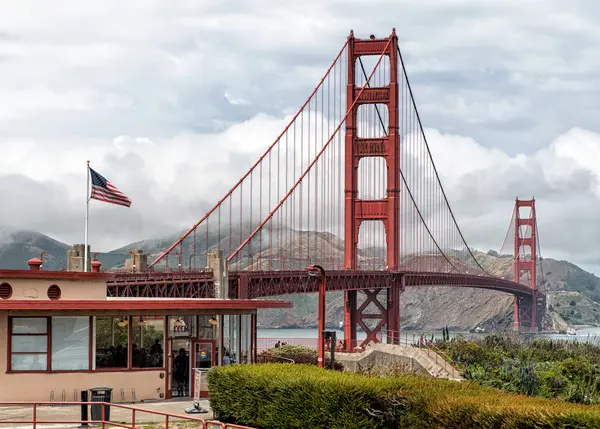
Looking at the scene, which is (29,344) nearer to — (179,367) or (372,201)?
(179,367)

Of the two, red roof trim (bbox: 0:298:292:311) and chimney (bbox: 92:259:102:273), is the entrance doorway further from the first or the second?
chimney (bbox: 92:259:102:273)

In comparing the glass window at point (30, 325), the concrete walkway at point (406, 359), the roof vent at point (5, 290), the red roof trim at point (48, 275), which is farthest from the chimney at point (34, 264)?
the concrete walkway at point (406, 359)

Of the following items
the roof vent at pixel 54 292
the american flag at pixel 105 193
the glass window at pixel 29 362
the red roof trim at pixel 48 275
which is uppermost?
the american flag at pixel 105 193

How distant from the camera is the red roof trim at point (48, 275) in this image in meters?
32.0

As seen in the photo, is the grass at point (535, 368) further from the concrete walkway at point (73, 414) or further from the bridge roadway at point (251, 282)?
the bridge roadway at point (251, 282)

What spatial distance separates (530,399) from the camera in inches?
926

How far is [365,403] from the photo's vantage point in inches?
993

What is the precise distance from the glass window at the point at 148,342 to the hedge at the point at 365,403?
4506mm

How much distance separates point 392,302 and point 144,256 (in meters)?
28.5

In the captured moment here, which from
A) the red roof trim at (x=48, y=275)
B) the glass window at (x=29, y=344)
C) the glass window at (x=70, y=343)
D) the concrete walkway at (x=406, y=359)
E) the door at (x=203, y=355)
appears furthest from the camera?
the concrete walkway at (x=406, y=359)

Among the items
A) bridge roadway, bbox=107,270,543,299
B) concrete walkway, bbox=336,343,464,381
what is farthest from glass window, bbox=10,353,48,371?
bridge roadway, bbox=107,270,543,299

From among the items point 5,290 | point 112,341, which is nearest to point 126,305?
point 112,341

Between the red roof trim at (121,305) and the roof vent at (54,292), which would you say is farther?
the roof vent at (54,292)

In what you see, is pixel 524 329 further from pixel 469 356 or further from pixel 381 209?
pixel 469 356
